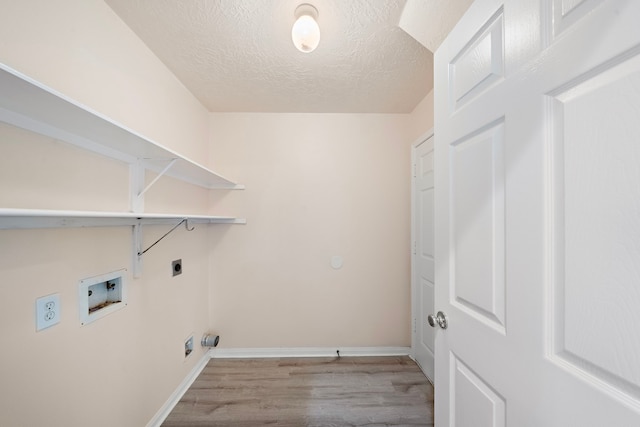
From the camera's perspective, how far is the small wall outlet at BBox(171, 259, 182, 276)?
1751mm

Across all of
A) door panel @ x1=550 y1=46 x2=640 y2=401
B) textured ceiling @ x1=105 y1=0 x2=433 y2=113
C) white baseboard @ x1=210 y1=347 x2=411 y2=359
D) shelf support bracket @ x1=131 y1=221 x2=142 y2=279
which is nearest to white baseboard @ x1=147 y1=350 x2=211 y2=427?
white baseboard @ x1=210 y1=347 x2=411 y2=359

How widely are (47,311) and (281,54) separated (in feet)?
5.55

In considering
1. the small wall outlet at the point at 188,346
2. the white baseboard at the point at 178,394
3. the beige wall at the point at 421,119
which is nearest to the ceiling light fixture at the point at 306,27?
the beige wall at the point at 421,119

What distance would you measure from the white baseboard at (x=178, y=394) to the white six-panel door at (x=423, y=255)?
187 cm

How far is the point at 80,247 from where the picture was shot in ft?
3.48

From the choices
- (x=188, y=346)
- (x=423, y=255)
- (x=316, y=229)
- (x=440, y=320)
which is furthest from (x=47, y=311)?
(x=423, y=255)

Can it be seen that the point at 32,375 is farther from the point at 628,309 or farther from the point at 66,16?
the point at 628,309

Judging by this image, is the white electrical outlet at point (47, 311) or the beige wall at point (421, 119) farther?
the beige wall at point (421, 119)

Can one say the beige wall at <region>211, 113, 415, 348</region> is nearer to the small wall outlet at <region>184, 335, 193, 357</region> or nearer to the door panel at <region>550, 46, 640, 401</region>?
the small wall outlet at <region>184, 335, 193, 357</region>

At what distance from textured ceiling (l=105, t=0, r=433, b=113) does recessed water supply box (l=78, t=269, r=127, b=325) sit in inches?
51.9

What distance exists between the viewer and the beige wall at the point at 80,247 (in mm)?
848

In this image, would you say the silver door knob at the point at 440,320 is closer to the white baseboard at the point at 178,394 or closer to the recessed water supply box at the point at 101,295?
the recessed water supply box at the point at 101,295

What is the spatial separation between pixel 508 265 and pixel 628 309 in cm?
23

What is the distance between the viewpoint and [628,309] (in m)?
0.43
